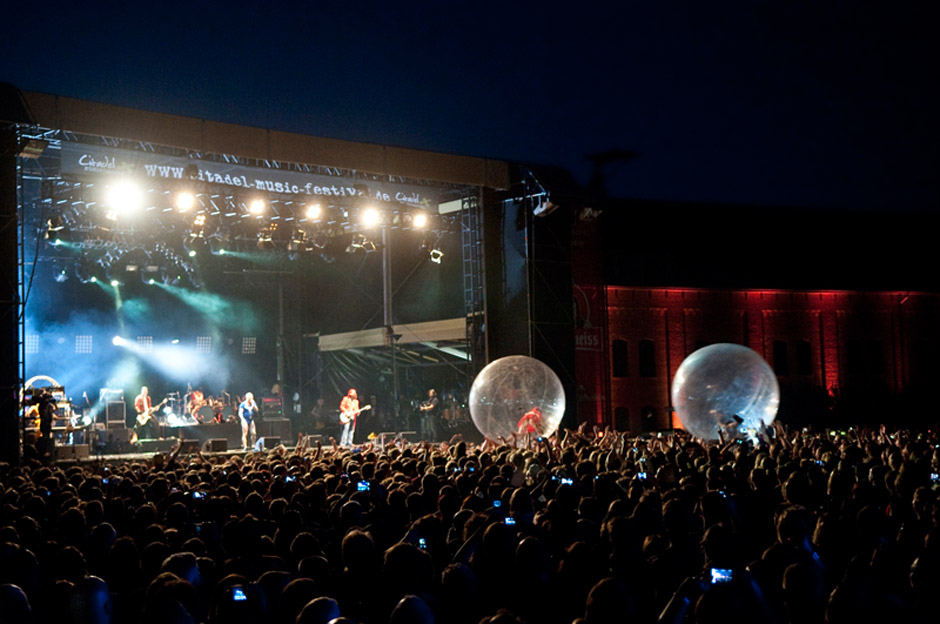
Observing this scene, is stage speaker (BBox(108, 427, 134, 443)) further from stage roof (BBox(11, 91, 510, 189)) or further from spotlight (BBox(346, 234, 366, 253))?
stage roof (BBox(11, 91, 510, 189))

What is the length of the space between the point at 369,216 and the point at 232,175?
3.38 meters

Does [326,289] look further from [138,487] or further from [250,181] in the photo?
[138,487]

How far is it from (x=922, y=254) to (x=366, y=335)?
27.4 metres

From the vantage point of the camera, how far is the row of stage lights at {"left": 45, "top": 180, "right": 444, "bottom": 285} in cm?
1864

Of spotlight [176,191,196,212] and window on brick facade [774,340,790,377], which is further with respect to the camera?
window on brick facade [774,340,790,377]

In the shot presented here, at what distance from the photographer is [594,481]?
7.97 metres

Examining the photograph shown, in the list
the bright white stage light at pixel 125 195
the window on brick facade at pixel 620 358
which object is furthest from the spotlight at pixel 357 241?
the window on brick facade at pixel 620 358

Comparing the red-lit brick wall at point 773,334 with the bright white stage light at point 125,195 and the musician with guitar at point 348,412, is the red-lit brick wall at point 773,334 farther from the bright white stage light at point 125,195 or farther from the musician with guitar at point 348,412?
the bright white stage light at point 125,195

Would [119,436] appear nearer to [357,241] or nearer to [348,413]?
[348,413]

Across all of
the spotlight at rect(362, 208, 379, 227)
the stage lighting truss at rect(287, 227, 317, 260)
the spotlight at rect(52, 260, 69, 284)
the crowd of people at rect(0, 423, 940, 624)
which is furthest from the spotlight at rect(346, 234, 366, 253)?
the crowd of people at rect(0, 423, 940, 624)

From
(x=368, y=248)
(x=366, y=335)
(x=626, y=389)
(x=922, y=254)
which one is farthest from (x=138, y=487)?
(x=922, y=254)

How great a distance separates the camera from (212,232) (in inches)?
842

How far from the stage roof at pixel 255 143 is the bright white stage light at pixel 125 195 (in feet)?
3.64

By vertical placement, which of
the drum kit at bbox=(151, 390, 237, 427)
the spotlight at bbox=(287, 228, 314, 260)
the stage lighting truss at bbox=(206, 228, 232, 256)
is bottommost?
the drum kit at bbox=(151, 390, 237, 427)
